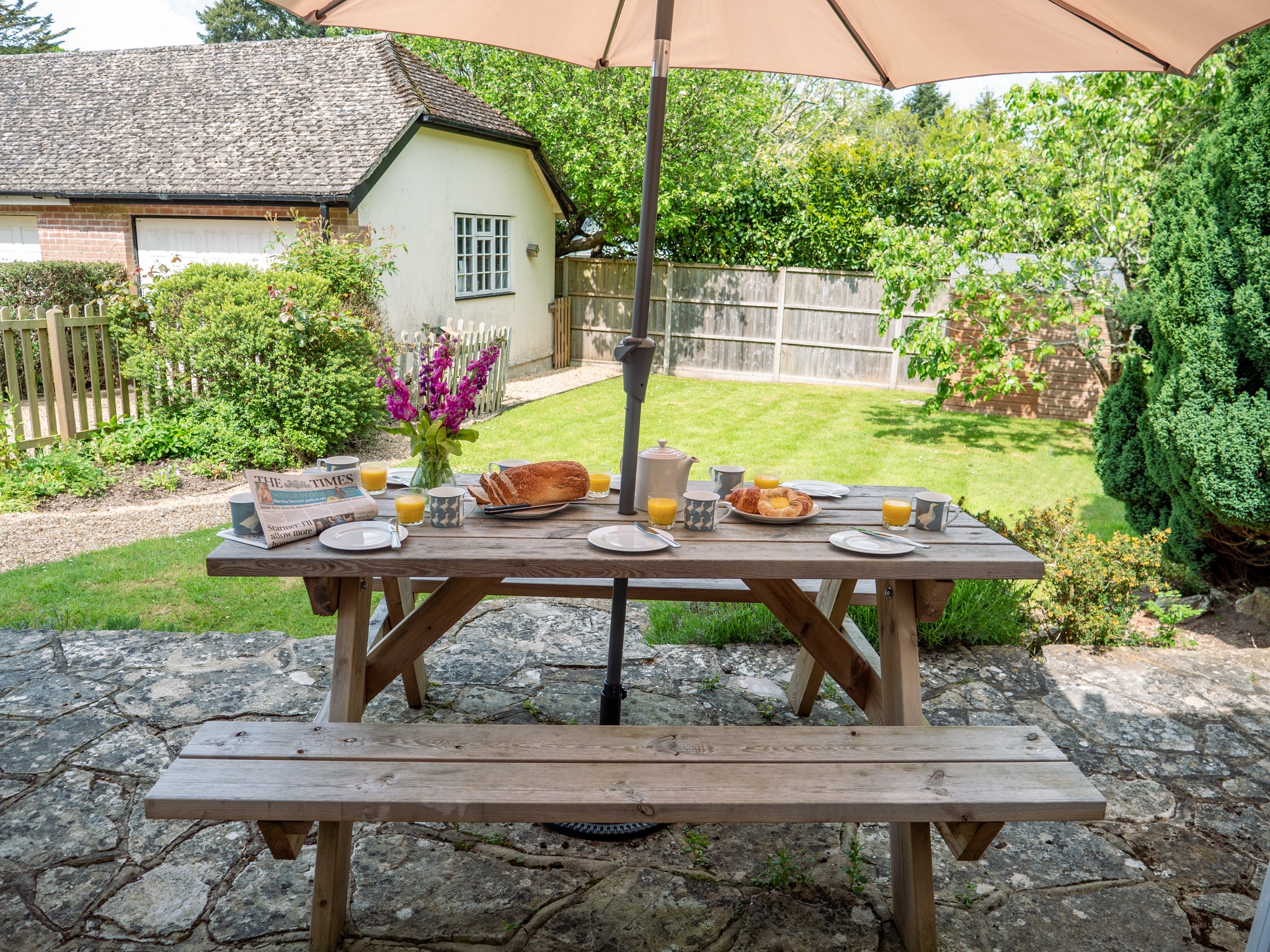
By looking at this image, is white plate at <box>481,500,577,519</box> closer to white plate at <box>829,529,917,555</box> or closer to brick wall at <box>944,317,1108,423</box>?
white plate at <box>829,529,917,555</box>

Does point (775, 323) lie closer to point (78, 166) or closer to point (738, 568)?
point (78, 166)

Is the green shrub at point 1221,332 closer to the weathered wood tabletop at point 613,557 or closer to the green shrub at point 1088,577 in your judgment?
the green shrub at point 1088,577

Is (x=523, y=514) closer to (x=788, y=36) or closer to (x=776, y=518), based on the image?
(x=776, y=518)

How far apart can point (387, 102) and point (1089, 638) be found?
34.8ft

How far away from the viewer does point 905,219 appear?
13.4 metres

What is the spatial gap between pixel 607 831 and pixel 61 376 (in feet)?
23.0

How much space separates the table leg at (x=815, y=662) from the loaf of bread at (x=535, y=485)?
106 cm

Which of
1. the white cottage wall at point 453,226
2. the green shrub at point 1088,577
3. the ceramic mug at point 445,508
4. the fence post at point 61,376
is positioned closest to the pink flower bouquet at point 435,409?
the ceramic mug at point 445,508

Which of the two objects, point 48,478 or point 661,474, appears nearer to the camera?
point 661,474

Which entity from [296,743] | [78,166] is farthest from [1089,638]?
[78,166]

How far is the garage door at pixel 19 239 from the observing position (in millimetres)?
12250

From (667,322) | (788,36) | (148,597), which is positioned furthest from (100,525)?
(667,322)

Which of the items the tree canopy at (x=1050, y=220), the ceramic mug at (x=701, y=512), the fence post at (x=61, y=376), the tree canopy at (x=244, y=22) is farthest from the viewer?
the tree canopy at (x=244, y=22)

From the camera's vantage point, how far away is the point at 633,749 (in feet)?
7.60
